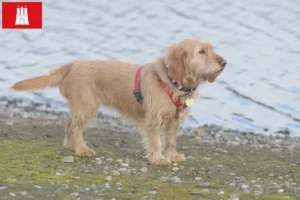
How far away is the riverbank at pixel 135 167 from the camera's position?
20.8 ft

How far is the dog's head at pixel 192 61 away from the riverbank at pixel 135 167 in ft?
3.34

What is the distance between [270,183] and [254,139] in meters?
2.99

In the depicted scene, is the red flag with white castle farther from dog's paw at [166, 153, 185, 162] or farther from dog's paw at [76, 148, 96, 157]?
dog's paw at [166, 153, 185, 162]

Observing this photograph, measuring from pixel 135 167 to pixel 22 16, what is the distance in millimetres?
12942

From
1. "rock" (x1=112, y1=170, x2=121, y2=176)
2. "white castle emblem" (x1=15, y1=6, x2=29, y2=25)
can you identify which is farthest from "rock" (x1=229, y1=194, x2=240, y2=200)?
"white castle emblem" (x1=15, y1=6, x2=29, y2=25)

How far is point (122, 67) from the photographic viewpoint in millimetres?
8102

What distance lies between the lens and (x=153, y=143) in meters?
7.93

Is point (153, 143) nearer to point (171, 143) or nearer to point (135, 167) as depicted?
point (171, 143)

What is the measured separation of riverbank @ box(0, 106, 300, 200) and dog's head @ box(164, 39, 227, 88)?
3.34 feet

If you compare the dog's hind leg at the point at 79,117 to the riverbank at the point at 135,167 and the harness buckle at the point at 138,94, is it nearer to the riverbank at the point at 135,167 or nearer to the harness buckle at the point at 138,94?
the riverbank at the point at 135,167

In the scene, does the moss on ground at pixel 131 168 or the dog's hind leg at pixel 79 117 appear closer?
the moss on ground at pixel 131 168

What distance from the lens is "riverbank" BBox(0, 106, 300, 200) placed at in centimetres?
634

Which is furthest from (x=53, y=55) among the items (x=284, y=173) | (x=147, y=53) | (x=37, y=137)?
(x=284, y=173)

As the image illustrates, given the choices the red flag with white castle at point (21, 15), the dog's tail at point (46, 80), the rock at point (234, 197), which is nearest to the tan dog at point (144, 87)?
the dog's tail at point (46, 80)
